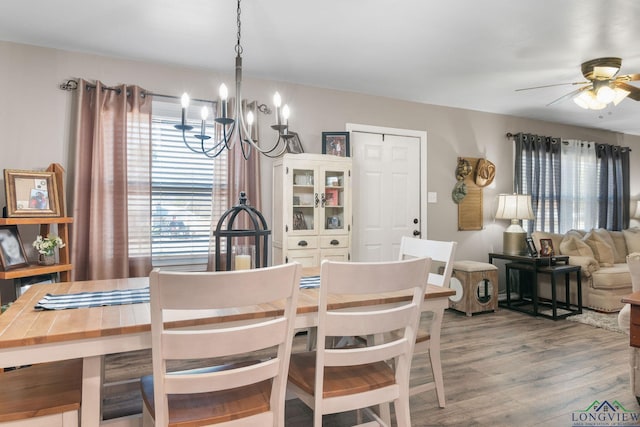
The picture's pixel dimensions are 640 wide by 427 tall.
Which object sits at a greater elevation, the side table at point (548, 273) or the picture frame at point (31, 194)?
the picture frame at point (31, 194)

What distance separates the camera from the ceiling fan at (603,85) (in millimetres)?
3467

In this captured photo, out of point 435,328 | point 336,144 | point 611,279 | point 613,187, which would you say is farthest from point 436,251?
point 613,187

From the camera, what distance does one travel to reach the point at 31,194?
294 cm

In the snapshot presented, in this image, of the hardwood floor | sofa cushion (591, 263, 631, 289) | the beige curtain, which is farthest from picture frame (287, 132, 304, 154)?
sofa cushion (591, 263, 631, 289)

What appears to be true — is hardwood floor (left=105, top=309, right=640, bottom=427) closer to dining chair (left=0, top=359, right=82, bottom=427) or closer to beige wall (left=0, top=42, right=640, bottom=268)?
dining chair (left=0, top=359, right=82, bottom=427)

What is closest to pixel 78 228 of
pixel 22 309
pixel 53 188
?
pixel 53 188

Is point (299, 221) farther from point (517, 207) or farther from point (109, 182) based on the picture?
point (517, 207)

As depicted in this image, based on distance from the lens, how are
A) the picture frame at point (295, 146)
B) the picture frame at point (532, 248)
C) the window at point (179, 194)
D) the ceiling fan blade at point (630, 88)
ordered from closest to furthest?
the ceiling fan blade at point (630, 88) < the window at point (179, 194) < the picture frame at point (295, 146) < the picture frame at point (532, 248)

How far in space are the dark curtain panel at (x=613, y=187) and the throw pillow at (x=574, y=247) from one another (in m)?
1.64

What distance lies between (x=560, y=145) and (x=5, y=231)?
640cm

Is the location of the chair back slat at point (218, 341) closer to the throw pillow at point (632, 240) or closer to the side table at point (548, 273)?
the side table at point (548, 273)

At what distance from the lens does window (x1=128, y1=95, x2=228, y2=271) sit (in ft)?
12.0

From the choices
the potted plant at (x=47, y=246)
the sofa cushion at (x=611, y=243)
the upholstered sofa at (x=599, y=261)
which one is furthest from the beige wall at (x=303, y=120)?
the sofa cushion at (x=611, y=243)

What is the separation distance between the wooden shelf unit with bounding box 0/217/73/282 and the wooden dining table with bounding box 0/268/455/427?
1267 millimetres
